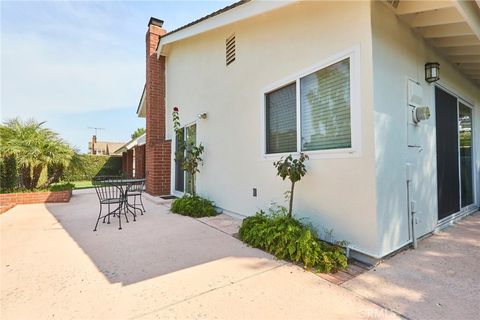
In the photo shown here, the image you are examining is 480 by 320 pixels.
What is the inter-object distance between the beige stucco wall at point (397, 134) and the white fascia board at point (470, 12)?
2.25 feet

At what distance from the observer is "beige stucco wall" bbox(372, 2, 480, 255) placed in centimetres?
306

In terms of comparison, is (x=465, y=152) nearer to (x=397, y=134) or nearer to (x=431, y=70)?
(x=431, y=70)

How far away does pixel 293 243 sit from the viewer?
10.5 feet

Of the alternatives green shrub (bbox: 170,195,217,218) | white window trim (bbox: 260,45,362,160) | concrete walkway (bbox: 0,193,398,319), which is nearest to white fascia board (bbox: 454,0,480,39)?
white window trim (bbox: 260,45,362,160)

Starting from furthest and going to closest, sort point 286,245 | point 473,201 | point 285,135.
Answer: point 473,201
point 285,135
point 286,245

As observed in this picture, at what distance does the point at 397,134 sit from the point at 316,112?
3.72ft

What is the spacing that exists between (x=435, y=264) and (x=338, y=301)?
5.47ft

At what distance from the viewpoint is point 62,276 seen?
111 inches

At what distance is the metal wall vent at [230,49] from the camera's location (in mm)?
6048

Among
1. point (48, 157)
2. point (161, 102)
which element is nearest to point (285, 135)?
point (161, 102)

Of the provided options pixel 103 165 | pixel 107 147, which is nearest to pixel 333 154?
pixel 103 165

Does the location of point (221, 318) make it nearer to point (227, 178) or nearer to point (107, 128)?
point (227, 178)

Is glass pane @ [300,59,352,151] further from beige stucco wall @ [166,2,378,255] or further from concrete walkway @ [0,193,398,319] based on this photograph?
concrete walkway @ [0,193,398,319]

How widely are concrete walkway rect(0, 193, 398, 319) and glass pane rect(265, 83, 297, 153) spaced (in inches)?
74.2
